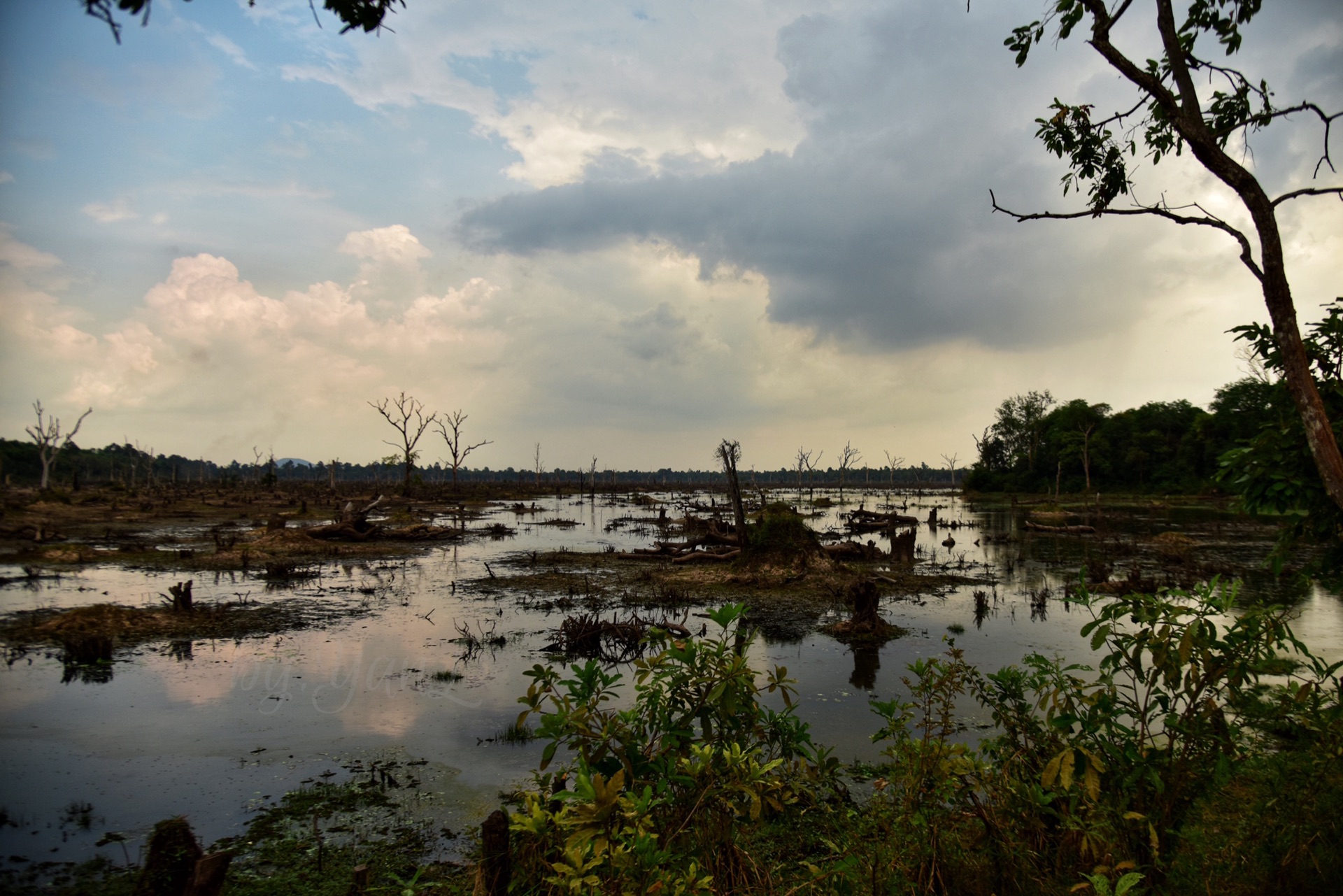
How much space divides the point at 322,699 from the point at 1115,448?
74.9 metres

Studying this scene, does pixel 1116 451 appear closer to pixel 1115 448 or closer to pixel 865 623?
pixel 1115 448

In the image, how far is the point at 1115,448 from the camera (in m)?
63.8

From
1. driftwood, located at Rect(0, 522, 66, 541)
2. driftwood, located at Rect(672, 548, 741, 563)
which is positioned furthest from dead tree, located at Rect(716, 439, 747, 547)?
driftwood, located at Rect(0, 522, 66, 541)

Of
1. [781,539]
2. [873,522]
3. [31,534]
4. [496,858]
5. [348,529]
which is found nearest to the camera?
[496,858]

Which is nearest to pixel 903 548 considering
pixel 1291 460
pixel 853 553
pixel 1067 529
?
pixel 853 553

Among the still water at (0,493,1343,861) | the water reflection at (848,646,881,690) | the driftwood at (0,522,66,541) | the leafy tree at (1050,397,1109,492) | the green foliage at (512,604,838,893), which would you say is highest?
the leafy tree at (1050,397,1109,492)

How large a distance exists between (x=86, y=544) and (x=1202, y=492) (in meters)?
70.7

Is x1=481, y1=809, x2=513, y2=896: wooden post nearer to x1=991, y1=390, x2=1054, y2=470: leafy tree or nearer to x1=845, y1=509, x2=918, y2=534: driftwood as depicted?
x1=845, y1=509, x2=918, y2=534: driftwood

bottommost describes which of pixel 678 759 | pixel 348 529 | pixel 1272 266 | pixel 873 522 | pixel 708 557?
pixel 873 522

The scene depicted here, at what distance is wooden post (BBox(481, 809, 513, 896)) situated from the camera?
3.21 m

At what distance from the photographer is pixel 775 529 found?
58.1 ft

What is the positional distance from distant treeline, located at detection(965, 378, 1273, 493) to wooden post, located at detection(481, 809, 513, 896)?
5441 cm

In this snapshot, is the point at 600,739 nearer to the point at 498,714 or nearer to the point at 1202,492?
the point at 498,714

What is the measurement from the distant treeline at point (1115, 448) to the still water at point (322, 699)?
46687mm
